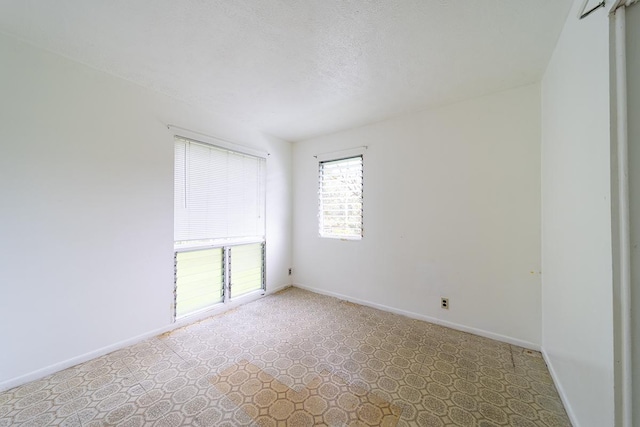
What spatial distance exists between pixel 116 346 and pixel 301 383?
182 centimetres

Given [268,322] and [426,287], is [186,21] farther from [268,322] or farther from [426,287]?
[426,287]

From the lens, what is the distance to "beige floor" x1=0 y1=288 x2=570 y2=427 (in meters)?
1.46

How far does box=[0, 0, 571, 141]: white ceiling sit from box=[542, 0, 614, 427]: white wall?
13.2 inches

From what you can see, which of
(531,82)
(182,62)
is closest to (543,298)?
(531,82)

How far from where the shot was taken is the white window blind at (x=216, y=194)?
2662 mm

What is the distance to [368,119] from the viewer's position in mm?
3088

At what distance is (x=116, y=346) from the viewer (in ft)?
7.11

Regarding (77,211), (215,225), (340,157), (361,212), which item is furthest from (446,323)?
(77,211)

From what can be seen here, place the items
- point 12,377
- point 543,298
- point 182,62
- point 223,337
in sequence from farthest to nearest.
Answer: point 223,337
point 543,298
point 182,62
point 12,377

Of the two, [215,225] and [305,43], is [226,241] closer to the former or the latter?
[215,225]

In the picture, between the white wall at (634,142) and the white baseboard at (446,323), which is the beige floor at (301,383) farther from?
the white wall at (634,142)

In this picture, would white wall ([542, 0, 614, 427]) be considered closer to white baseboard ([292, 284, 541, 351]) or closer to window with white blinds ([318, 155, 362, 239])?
white baseboard ([292, 284, 541, 351])

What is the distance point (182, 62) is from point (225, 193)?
4.95ft

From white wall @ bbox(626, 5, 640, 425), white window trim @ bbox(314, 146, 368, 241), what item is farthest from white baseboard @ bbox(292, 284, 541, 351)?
white wall @ bbox(626, 5, 640, 425)
